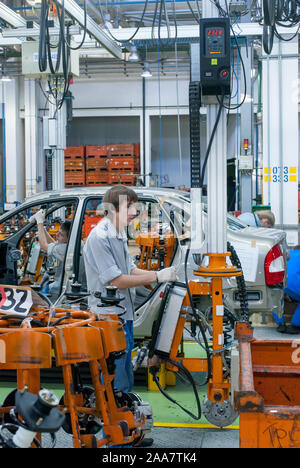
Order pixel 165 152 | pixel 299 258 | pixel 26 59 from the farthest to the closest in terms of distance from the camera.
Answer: pixel 165 152
pixel 26 59
pixel 299 258

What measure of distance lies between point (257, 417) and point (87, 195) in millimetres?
3588

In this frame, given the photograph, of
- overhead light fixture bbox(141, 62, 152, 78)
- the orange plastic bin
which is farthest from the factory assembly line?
overhead light fixture bbox(141, 62, 152, 78)

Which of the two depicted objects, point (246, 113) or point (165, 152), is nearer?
point (246, 113)

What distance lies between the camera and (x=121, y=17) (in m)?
13.7

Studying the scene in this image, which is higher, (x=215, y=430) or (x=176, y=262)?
(x=176, y=262)

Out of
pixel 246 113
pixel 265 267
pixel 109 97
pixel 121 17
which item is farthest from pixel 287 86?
pixel 109 97

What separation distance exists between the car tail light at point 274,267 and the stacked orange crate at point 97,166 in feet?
43.4

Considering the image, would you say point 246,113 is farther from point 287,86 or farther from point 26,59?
point 26,59

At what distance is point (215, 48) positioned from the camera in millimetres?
3455

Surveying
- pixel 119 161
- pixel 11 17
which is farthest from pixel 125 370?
pixel 119 161

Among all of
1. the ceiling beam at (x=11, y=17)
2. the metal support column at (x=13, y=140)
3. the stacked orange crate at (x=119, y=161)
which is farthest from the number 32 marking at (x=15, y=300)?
the metal support column at (x=13, y=140)

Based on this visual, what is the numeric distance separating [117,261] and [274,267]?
1.89m
